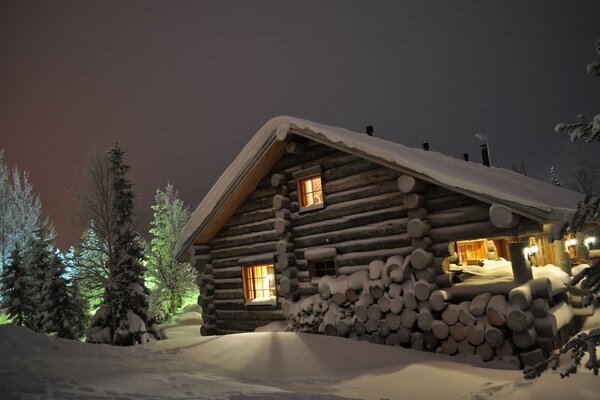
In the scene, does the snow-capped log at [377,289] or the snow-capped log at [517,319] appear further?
the snow-capped log at [377,289]

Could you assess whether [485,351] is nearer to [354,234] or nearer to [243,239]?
[354,234]

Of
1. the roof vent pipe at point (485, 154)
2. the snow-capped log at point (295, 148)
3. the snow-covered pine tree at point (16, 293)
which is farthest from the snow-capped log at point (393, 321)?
the snow-covered pine tree at point (16, 293)

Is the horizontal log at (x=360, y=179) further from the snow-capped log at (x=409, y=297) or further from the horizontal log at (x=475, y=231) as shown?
the snow-capped log at (x=409, y=297)

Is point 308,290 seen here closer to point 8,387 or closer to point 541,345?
point 541,345

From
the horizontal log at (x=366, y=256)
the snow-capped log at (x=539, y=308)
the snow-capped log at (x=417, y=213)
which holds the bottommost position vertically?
the snow-capped log at (x=539, y=308)

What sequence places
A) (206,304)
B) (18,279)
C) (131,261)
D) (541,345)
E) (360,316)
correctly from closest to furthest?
(541,345), (360,316), (206,304), (131,261), (18,279)

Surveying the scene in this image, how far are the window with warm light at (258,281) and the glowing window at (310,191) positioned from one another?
9.27 feet

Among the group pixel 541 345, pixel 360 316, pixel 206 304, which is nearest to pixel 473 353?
pixel 541 345

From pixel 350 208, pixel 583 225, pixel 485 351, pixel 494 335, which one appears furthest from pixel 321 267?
→ pixel 583 225

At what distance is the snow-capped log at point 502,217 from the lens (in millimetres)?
8173

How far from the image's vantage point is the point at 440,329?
895cm

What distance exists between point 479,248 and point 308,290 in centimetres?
1120

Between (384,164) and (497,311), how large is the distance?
162 inches

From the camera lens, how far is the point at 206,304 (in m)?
14.5
